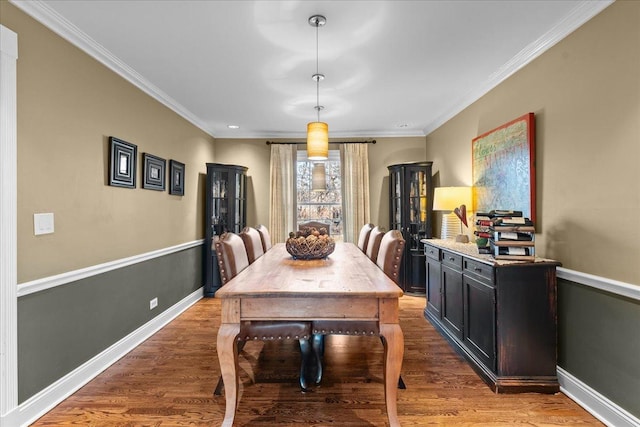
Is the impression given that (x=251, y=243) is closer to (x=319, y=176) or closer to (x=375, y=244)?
(x=375, y=244)

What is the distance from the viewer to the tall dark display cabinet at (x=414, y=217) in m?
4.73

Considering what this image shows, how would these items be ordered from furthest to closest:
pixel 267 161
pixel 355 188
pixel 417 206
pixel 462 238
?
1. pixel 267 161
2. pixel 355 188
3. pixel 417 206
4. pixel 462 238

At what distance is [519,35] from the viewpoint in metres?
2.35

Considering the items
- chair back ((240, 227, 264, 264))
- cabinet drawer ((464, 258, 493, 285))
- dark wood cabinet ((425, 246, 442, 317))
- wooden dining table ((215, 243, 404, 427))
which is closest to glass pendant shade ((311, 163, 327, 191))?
chair back ((240, 227, 264, 264))

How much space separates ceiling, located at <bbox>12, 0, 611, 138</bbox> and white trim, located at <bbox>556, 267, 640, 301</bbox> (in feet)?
5.30

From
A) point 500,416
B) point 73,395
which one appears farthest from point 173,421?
point 500,416

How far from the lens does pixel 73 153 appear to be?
229 centimetres

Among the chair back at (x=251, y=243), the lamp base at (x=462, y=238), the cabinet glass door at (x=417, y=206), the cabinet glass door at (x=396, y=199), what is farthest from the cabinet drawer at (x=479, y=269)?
the cabinet glass door at (x=396, y=199)

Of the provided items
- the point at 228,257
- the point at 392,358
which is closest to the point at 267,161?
the point at 228,257

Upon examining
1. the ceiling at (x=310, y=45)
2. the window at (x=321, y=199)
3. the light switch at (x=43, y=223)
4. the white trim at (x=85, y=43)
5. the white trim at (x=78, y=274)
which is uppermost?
the ceiling at (x=310, y=45)

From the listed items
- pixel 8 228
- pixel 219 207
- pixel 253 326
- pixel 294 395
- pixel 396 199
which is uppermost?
pixel 396 199

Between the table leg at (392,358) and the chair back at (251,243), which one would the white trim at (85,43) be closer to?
the chair back at (251,243)

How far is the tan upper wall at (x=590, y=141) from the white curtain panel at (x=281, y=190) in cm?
333

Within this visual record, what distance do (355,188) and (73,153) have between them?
3.73m
